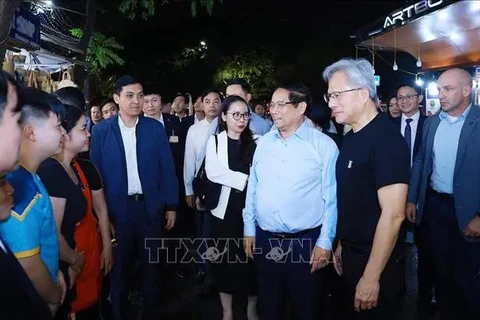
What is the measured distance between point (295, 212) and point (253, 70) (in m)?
21.1

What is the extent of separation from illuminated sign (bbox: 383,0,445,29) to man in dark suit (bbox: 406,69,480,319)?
193 centimetres

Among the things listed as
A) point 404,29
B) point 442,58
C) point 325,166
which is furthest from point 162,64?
point 325,166

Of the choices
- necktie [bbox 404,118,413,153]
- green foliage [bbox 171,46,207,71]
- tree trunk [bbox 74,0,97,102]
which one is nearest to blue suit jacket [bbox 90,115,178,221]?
necktie [bbox 404,118,413,153]

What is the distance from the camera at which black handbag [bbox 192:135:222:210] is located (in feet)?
12.9

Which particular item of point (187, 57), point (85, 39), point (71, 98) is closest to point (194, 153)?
point (71, 98)

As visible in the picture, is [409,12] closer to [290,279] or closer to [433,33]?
[433,33]

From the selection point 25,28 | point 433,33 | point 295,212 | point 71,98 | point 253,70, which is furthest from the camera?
point 253,70

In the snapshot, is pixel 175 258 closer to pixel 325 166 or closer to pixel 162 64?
pixel 325 166

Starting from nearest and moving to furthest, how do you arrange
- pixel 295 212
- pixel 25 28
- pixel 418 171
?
pixel 295 212
pixel 418 171
pixel 25 28

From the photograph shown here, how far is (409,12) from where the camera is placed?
19.3ft

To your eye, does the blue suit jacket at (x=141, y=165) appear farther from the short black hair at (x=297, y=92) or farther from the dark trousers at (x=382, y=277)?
the dark trousers at (x=382, y=277)

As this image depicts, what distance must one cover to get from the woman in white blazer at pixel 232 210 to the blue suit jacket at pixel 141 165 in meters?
0.48

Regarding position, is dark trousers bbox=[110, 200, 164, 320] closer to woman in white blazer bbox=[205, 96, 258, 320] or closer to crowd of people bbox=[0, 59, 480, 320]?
crowd of people bbox=[0, 59, 480, 320]

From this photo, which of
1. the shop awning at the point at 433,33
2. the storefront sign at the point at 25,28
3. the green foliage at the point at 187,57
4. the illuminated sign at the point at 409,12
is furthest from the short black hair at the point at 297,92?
the green foliage at the point at 187,57
